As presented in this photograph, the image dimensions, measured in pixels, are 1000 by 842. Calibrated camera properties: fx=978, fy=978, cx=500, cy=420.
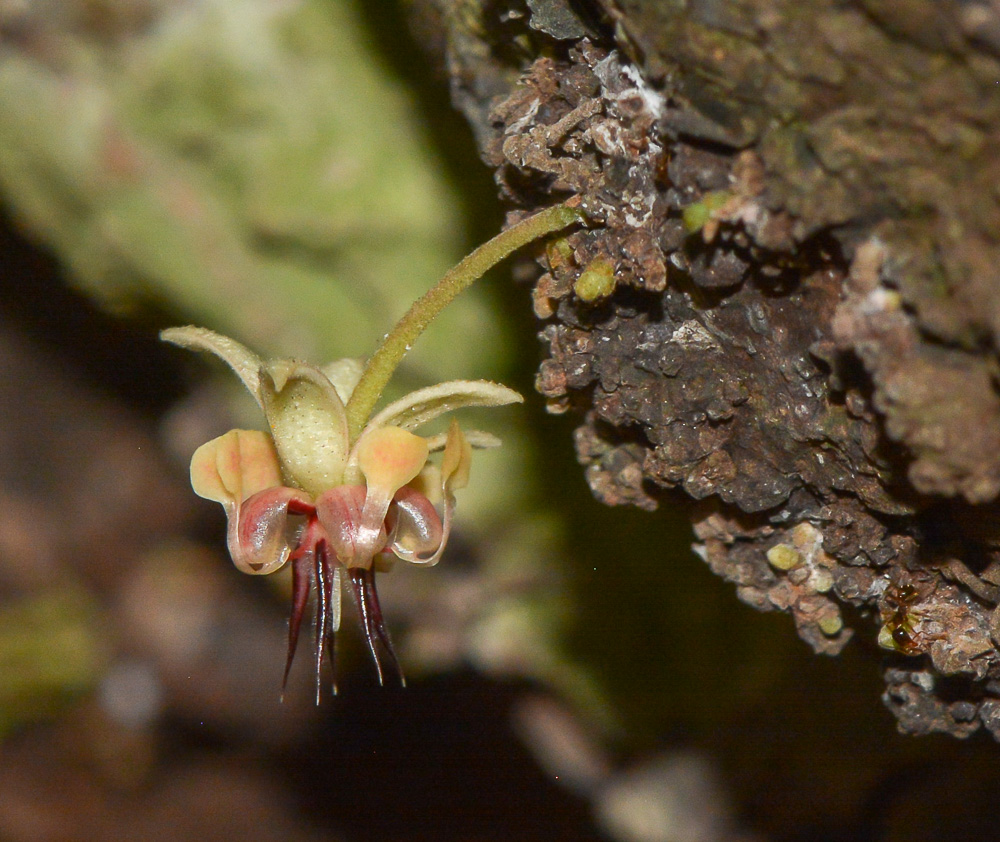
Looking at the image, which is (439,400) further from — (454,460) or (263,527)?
(263,527)

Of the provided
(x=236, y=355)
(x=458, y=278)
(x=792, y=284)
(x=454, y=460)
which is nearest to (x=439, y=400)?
(x=454, y=460)

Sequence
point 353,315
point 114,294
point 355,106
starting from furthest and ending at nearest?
point 114,294 < point 353,315 < point 355,106

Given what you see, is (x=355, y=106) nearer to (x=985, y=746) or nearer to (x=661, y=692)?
(x=661, y=692)

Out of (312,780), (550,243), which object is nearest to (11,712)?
(312,780)

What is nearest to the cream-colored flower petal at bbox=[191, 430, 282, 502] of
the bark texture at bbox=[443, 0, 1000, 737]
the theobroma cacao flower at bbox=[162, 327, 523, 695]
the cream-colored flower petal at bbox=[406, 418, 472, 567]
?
the theobroma cacao flower at bbox=[162, 327, 523, 695]

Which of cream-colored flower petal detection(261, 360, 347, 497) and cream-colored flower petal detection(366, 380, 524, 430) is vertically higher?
cream-colored flower petal detection(366, 380, 524, 430)

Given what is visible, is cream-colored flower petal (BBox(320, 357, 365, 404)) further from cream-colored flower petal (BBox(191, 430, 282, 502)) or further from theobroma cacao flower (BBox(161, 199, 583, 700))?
cream-colored flower petal (BBox(191, 430, 282, 502))
